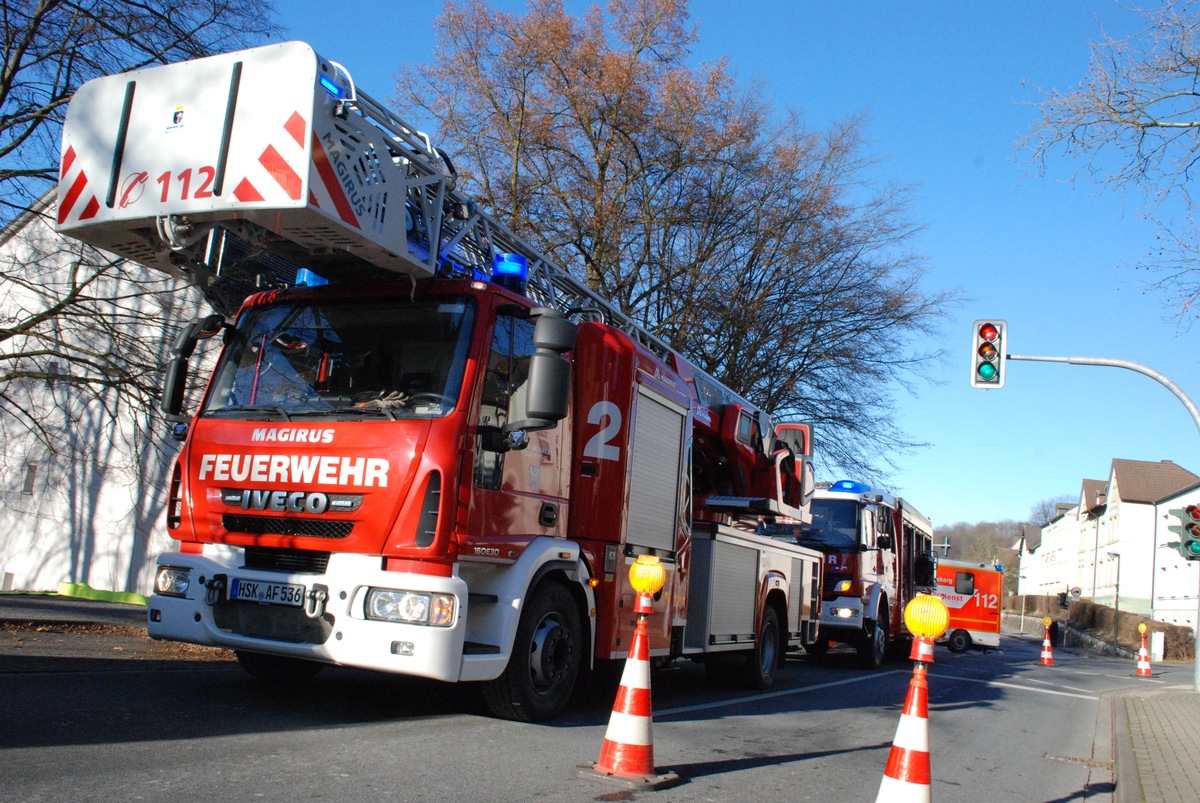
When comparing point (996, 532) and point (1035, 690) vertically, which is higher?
point (996, 532)

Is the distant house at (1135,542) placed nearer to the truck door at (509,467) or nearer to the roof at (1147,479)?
the roof at (1147,479)

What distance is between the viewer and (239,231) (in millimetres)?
6074

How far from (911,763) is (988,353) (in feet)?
42.8

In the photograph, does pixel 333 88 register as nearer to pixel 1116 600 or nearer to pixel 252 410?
pixel 252 410

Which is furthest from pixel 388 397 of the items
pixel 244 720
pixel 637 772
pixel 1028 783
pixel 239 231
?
pixel 1028 783

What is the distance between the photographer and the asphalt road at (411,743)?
15.3 feet

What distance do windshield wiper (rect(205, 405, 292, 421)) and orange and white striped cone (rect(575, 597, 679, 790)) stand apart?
275cm

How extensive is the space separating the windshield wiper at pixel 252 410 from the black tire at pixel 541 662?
76.7 inches

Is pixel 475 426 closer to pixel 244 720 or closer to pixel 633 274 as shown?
pixel 244 720

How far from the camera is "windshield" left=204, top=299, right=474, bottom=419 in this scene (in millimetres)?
6312

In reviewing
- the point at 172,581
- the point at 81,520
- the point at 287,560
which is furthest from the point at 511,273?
the point at 81,520

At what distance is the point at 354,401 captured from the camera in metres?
6.38

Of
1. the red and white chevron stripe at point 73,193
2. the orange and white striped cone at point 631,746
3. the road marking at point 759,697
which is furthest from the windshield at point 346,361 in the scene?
the road marking at point 759,697

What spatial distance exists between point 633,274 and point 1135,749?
13.4 m
